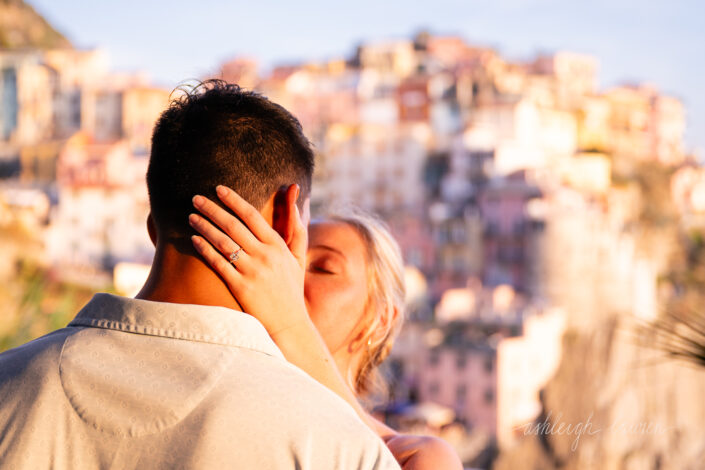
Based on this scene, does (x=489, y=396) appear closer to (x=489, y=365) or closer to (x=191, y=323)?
(x=489, y=365)

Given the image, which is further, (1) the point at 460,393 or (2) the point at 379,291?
(1) the point at 460,393

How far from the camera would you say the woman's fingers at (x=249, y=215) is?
88 centimetres

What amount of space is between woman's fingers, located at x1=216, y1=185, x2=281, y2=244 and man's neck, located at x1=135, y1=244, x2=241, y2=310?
67 mm

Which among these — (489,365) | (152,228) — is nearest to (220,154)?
(152,228)

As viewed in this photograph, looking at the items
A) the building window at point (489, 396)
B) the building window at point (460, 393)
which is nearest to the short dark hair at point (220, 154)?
the building window at point (489, 396)

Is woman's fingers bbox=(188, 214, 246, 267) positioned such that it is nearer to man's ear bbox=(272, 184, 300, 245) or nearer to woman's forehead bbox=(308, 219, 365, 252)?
man's ear bbox=(272, 184, 300, 245)

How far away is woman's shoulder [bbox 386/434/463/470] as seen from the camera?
50.2 inches

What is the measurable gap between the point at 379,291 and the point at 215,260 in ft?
2.64

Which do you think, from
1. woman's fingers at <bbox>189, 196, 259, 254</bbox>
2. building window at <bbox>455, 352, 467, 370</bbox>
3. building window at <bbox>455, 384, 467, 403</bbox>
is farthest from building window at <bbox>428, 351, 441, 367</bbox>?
woman's fingers at <bbox>189, 196, 259, 254</bbox>

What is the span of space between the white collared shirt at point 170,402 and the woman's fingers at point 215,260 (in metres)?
0.08

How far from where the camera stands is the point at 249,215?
35.5 inches

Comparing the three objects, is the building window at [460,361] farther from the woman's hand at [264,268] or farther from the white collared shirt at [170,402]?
the white collared shirt at [170,402]

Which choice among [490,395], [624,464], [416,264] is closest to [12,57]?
[416,264]

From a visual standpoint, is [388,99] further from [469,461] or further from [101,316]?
[101,316]
